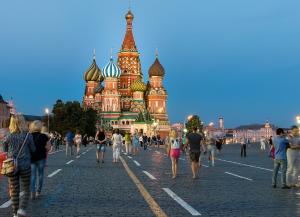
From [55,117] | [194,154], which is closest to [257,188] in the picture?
[194,154]

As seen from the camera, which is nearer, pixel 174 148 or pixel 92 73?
pixel 174 148

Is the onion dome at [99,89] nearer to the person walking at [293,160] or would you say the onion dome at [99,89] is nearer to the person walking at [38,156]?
the person walking at [293,160]

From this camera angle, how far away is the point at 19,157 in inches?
383

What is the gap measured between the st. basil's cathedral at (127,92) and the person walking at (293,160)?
126519 mm

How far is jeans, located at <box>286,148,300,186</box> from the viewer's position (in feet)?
52.0

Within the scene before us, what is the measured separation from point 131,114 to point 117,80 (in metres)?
9.19

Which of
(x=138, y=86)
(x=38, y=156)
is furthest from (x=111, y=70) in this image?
(x=38, y=156)

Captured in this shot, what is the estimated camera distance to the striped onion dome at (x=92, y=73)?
162 meters

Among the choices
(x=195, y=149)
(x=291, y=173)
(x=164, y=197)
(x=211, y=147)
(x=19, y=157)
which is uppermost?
(x=211, y=147)

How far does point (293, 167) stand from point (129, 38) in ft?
490

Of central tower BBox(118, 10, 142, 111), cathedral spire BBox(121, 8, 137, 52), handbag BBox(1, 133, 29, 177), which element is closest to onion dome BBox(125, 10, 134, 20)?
cathedral spire BBox(121, 8, 137, 52)

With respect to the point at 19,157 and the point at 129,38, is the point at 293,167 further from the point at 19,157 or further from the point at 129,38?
the point at 129,38

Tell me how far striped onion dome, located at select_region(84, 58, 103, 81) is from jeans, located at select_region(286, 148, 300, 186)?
146718mm

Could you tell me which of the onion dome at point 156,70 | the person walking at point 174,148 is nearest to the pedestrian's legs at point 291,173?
the person walking at point 174,148
